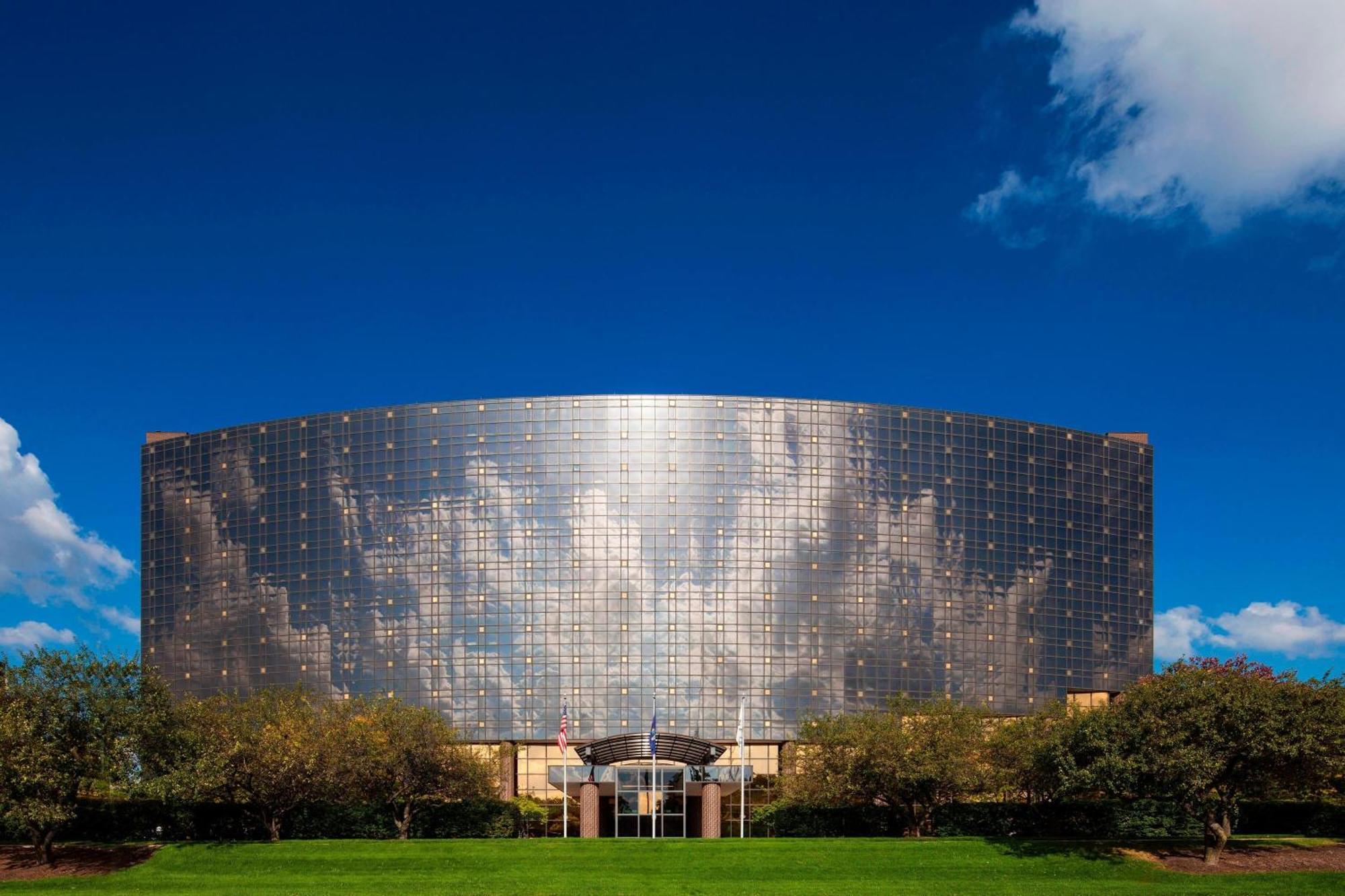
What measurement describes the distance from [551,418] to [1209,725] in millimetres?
59541

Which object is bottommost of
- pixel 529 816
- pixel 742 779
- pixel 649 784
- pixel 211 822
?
pixel 529 816

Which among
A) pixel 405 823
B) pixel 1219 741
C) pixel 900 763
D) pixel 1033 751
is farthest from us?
pixel 405 823

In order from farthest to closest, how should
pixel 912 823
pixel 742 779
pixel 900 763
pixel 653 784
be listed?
pixel 742 779 < pixel 653 784 < pixel 912 823 < pixel 900 763

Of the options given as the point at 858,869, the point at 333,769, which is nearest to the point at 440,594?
the point at 333,769

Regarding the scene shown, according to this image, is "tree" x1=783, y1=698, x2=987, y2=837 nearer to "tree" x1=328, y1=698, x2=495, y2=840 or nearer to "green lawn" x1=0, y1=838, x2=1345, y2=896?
"green lawn" x1=0, y1=838, x2=1345, y2=896

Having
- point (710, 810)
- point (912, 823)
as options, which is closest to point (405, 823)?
point (710, 810)

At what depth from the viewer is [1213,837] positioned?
2456 inches

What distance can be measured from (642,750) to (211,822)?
26.9m

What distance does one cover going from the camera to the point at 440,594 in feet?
346

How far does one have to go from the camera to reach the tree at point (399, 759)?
7356cm

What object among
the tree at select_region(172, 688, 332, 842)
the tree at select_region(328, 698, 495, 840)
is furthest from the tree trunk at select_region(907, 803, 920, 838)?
the tree at select_region(172, 688, 332, 842)

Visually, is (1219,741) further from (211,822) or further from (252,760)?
(211,822)

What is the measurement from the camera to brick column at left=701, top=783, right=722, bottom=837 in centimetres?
8625

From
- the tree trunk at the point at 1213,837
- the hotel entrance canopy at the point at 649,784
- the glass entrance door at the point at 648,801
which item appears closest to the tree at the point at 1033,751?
the tree trunk at the point at 1213,837
